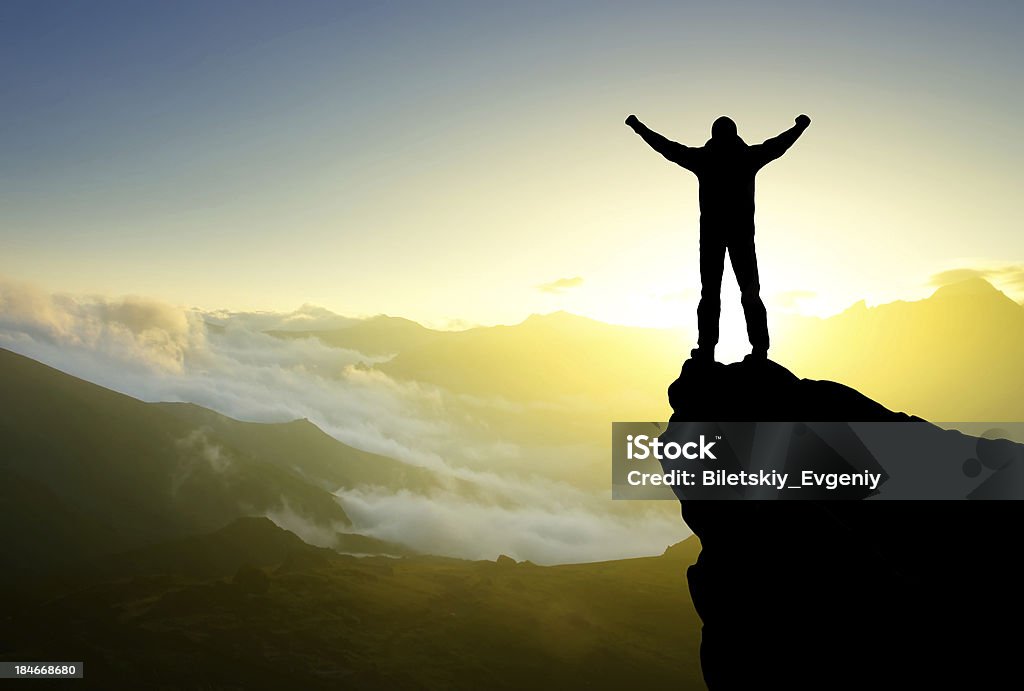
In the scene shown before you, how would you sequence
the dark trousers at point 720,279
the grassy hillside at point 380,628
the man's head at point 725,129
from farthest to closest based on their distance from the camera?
the grassy hillside at point 380,628 < the man's head at point 725,129 < the dark trousers at point 720,279

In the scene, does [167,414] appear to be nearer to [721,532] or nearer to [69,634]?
[69,634]

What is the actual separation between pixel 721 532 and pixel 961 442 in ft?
9.01

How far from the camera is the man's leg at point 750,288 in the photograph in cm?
822

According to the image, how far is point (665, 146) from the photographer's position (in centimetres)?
883

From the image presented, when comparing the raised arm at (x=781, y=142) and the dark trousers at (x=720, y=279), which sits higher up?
the raised arm at (x=781, y=142)

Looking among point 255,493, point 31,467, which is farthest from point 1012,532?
point 255,493

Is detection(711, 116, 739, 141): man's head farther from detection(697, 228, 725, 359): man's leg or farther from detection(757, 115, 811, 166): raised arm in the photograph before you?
detection(697, 228, 725, 359): man's leg

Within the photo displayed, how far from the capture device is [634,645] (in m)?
48.1

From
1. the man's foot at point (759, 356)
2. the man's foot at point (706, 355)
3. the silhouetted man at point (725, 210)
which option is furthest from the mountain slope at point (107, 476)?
the man's foot at point (759, 356)

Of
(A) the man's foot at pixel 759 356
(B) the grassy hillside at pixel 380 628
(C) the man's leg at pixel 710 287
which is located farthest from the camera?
(B) the grassy hillside at pixel 380 628

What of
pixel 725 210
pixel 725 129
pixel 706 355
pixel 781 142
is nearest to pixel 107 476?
pixel 706 355

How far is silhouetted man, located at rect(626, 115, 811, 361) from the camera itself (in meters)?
8.32

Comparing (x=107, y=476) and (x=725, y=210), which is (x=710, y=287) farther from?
(x=107, y=476)

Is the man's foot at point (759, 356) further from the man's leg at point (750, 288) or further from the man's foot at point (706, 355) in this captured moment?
the man's foot at point (706, 355)
